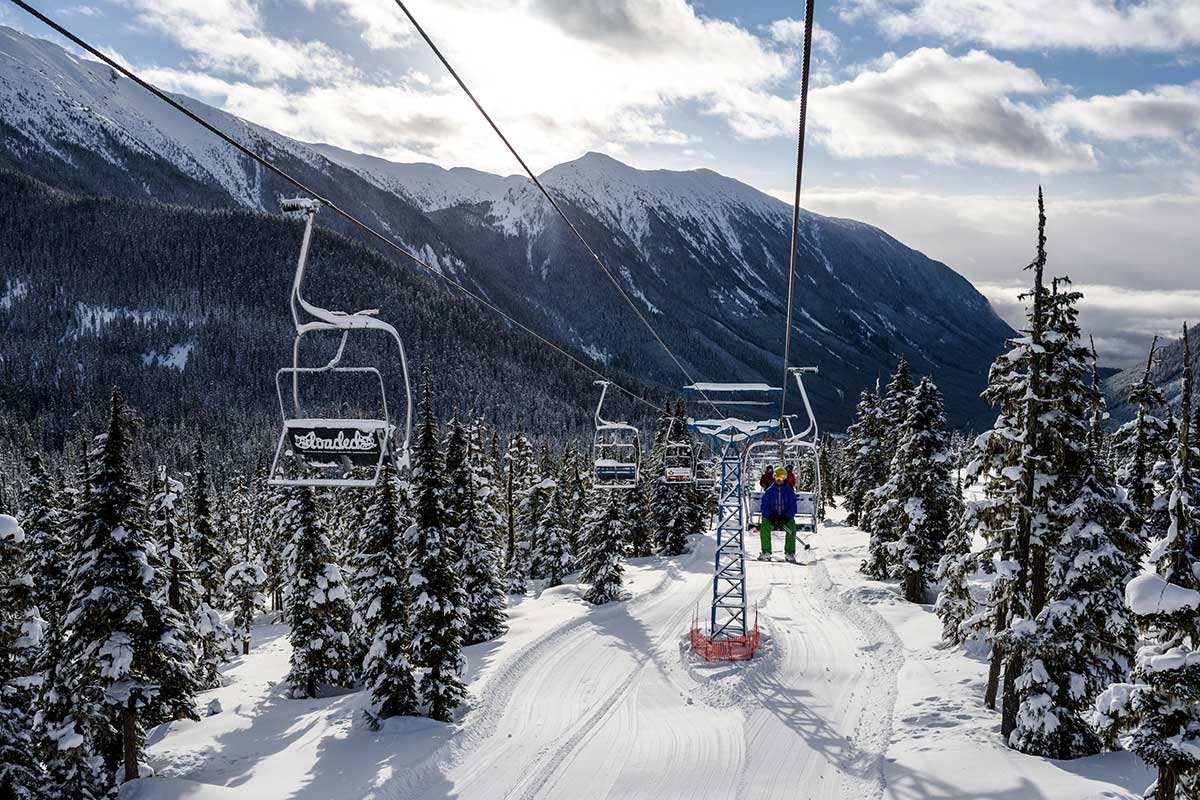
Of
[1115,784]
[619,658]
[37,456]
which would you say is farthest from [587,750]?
[37,456]

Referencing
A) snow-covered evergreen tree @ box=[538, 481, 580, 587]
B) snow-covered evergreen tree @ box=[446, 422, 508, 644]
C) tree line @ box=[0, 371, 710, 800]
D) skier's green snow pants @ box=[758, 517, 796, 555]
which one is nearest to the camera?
tree line @ box=[0, 371, 710, 800]

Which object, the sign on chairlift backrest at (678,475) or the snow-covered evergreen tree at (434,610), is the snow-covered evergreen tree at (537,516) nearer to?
the sign on chairlift backrest at (678,475)

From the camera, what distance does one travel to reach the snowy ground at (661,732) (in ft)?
64.3

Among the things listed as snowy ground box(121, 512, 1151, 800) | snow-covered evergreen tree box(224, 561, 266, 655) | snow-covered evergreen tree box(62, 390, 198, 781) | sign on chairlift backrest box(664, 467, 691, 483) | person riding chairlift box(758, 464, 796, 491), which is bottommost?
snow-covered evergreen tree box(224, 561, 266, 655)

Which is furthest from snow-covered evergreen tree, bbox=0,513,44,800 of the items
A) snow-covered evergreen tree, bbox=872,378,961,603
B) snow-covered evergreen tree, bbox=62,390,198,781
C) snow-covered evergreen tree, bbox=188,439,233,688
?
snow-covered evergreen tree, bbox=872,378,961,603

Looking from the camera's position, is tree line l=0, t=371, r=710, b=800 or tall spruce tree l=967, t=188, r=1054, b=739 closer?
tall spruce tree l=967, t=188, r=1054, b=739

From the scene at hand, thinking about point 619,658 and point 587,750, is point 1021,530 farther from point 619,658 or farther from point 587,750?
point 619,658

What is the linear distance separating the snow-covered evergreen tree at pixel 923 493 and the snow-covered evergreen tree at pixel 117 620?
3223cm

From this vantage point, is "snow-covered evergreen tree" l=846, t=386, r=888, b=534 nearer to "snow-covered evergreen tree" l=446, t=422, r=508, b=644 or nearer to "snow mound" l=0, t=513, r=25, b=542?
"snow-covered evergreen tree" l=446, t=422, r=508, b=644

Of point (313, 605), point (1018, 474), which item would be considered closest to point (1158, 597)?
point (1018, 474)

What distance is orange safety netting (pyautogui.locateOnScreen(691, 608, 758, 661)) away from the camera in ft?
99.0

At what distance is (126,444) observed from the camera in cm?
2239

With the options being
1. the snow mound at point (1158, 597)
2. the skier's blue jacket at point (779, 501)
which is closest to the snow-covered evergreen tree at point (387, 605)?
the skier's blue jacket at point (779, 501)

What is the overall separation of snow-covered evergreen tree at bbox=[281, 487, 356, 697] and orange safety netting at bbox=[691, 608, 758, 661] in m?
16.0
